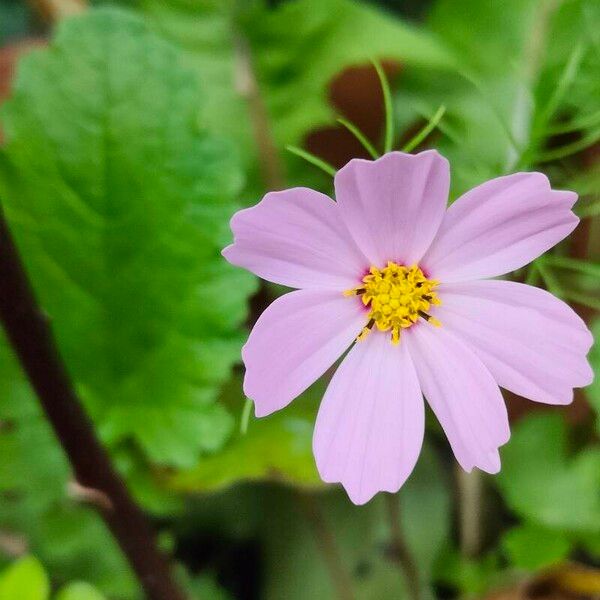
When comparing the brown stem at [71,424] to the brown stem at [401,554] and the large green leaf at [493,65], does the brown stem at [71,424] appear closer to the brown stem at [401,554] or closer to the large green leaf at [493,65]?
the brown stem at [401,554]

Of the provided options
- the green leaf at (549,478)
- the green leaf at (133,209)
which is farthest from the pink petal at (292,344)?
the green leaf at (549,478)

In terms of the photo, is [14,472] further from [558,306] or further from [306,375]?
[558,306]

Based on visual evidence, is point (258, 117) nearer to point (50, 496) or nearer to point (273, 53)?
A: point (273, 53)

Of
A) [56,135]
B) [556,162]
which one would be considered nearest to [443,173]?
[56,135]

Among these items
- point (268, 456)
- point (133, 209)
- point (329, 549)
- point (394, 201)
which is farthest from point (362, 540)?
point (394, 201)

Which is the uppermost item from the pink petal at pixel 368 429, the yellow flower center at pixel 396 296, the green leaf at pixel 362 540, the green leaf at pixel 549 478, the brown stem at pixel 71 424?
the yellow flower center at pixel 396 296

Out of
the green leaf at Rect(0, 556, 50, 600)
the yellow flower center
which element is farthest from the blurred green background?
the yellow flower center
